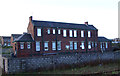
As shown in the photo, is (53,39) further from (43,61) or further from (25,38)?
(43,61)

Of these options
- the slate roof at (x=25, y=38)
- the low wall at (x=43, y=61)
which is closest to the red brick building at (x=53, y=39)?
the slate roof at (x=25, y=38)

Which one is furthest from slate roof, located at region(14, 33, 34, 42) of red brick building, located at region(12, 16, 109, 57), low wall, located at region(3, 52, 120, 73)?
low wall, located at region(3, 52, 120, 73)

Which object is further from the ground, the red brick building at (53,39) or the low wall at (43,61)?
the red brick building at (53,39)

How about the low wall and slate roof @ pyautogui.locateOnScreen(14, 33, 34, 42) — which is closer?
the low wall

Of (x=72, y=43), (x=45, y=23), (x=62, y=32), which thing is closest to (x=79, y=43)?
(x=72, y=43)


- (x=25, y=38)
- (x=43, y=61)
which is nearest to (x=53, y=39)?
(x=25, y=38)

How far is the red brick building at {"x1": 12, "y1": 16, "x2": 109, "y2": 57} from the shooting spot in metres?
24.8

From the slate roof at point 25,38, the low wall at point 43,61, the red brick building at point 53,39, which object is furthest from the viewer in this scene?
the red brick building at point 53,39

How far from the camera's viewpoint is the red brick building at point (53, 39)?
2478cm

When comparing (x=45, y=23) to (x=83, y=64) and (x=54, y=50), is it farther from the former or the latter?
(x=83, y=64)

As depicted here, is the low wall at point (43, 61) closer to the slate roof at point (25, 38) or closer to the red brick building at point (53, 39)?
the slate roof at point (25, 38)

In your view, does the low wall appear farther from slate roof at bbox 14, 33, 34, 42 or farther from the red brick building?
the red brick building

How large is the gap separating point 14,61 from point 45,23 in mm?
14691

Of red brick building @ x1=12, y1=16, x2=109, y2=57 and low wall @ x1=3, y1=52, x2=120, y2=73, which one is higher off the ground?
red brick building @ x1=12, y1=16, x2=109, y2=57
